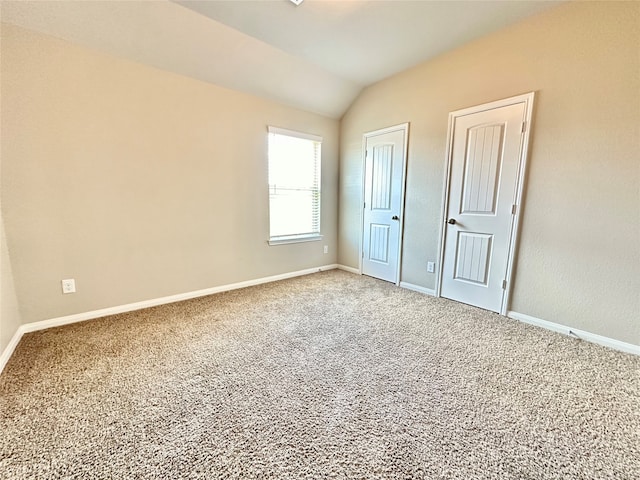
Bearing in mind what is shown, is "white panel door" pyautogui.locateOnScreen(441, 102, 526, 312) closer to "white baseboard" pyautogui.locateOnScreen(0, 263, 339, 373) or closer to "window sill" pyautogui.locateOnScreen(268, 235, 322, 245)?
"window sill" pyautogui.locateOnScreen(268, 235, 322, 245)

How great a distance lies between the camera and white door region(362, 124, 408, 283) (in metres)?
Result: 3.38

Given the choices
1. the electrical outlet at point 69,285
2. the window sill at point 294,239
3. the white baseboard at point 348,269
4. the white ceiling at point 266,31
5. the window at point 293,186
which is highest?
the white ceiling at point 266,31

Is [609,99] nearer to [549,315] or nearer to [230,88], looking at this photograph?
[549,315]

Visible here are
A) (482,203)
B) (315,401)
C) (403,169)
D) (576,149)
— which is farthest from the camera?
(403,169)

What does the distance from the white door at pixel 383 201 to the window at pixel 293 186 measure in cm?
77

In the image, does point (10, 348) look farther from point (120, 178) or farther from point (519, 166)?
point (519, 166)

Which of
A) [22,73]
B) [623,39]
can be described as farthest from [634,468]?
[22,73]

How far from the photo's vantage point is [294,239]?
380cm

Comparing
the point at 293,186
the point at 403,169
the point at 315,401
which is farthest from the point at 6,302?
the point at 403,169

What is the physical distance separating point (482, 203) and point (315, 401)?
8.03ft

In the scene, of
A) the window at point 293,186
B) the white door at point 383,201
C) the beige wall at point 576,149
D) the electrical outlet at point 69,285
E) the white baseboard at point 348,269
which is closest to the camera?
the beige wall at point 576,149

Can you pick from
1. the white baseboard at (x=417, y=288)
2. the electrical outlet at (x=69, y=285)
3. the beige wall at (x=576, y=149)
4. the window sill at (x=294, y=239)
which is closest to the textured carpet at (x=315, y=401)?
the electrical outlet at (x=69, y=285)

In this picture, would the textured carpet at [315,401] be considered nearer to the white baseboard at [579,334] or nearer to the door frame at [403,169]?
the white baseboard at [579,334]

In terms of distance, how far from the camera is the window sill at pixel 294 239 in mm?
3616
